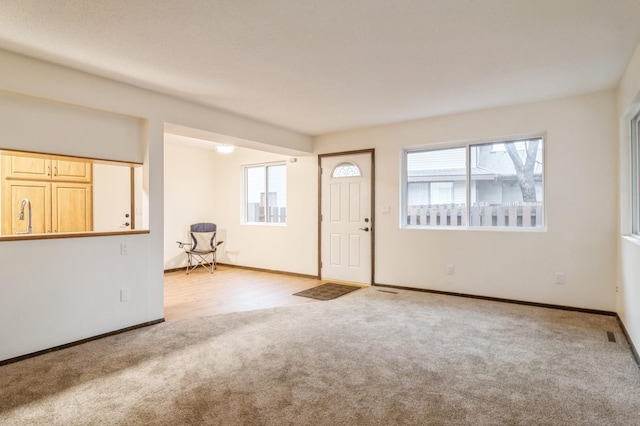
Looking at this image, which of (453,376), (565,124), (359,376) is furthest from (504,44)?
(359,376)

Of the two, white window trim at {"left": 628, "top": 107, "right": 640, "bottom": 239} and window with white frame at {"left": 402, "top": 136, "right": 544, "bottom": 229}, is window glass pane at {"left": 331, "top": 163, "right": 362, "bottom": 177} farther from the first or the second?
white window trim at {"left": 628, "top": 107, "right": 640, "bottom": 239}

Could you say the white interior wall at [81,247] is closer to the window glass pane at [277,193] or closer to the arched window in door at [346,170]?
the arched window in door at [346,170]

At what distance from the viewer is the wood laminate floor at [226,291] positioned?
14.5 ft

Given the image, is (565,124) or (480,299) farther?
(480,299)

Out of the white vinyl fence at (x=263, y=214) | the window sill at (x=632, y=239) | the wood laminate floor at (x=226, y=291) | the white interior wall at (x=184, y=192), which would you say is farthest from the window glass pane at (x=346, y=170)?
the window sill at (x=632, y=239)

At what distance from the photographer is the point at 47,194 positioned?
4.57m

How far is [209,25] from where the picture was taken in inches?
98.3

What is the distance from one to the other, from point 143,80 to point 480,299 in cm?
474

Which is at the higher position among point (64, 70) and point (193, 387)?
point (64, 70)

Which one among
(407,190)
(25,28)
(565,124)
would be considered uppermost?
(25,28)

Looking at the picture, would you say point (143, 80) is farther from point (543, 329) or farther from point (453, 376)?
point (543, 329)

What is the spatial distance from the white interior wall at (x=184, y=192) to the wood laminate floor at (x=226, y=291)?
70 centimetres

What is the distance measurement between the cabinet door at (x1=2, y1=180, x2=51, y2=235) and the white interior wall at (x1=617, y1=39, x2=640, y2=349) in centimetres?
624

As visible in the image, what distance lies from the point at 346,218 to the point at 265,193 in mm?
2027
